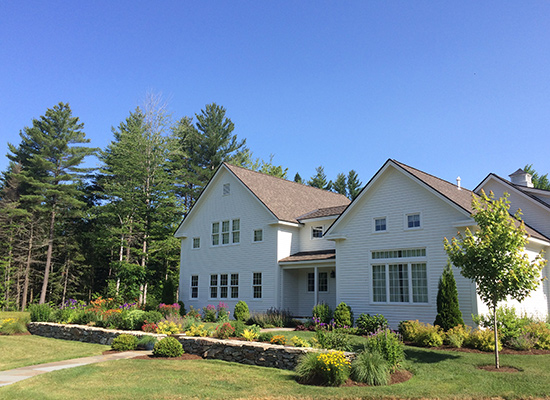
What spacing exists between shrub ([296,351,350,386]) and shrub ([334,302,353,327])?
8.05m

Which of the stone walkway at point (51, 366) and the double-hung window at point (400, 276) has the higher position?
the double-hung window at point (400, 276)

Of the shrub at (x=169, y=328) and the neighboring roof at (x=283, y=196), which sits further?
the neighboring roof at (x=283, y=196)

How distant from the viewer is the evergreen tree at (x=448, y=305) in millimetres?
14459

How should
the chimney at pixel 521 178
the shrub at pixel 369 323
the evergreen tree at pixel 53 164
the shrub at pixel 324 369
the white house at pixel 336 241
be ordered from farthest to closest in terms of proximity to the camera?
the evergreen tree at pixel 53 164
the chimney at pixel 521 178
the white house at pixel 336 241
the shrub at pixel 369 323
the shrub at pixel 324 369

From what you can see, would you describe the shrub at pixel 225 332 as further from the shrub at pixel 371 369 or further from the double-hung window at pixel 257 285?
the double-hung window at pixel 257 285

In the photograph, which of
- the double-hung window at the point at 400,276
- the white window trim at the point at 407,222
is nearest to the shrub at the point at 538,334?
the double-hung window at the point at 400,276

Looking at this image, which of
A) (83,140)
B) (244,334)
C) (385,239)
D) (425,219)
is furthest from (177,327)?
(83,140)

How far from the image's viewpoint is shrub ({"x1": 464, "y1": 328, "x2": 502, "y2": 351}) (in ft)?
41.0

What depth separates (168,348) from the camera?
12273 mm

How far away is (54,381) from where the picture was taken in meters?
9.48

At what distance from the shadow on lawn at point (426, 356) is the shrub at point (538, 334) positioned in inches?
125

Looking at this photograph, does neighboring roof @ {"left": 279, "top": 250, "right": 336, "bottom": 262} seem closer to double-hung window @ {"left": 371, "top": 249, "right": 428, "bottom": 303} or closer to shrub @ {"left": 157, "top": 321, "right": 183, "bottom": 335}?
double-hung window @ {"left": 371, "top": 249, "right": 428, "bottom": 303}

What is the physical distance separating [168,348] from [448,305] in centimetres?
930

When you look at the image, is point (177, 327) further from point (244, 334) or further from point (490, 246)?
point (490, 246)
